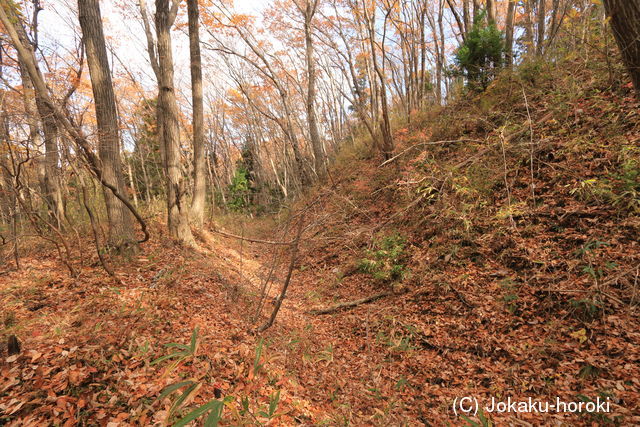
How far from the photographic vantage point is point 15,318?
2949mm

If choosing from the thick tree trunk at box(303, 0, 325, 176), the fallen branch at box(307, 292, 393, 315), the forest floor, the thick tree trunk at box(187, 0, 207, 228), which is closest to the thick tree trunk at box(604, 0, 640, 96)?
the forest floor

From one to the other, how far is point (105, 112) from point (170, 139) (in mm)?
1352

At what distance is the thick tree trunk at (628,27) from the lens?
318 cm

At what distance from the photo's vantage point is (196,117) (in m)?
6.86

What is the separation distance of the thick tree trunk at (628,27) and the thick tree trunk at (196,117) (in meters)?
7.43

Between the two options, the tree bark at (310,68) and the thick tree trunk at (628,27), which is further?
the tree bark at (310,68)

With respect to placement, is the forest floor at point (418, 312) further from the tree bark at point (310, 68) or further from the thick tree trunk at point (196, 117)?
the tree bark at point (310, 68)

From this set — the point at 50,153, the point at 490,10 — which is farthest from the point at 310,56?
the point at 50,153

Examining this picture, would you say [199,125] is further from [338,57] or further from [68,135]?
[338,57]

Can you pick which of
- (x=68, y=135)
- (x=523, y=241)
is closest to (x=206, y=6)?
(x=68, y=135)

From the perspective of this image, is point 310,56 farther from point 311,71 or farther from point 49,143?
point 49,143

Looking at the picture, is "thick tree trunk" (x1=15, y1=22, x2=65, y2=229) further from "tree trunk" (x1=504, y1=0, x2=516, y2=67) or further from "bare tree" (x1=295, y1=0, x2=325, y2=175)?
"tree trunk" (x1=504, y1=0, x2=516, y2=67)

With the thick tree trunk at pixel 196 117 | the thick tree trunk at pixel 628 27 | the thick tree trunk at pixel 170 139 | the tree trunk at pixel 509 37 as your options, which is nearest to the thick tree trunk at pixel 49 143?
the thick tree trunk at pixel 170 139

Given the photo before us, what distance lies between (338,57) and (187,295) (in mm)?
16658
